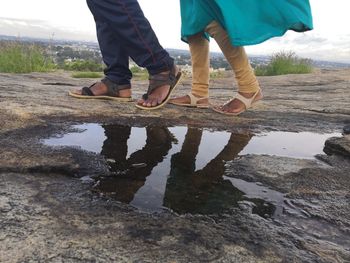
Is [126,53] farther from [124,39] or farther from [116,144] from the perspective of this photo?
[116,144]

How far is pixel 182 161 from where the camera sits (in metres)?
2.00

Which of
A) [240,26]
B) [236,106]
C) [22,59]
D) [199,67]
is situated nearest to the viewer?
[240,26]

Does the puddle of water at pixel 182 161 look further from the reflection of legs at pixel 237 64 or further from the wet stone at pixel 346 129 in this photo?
the reflection of legs at pixel 237 64

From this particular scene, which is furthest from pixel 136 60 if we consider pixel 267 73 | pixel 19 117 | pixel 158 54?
Answer: pixel 267 73

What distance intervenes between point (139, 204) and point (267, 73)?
9266 millimetres

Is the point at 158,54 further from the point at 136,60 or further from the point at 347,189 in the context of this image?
the point at 347,189

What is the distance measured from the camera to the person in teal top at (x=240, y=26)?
2762 millimetres

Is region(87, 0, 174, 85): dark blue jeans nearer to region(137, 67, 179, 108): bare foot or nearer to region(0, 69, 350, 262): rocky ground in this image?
region(137, 67, 179, 108): bare foot

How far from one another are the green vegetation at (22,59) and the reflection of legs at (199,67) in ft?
18.2

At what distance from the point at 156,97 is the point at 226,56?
62cm

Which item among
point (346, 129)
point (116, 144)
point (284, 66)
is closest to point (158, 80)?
point (116, 144)

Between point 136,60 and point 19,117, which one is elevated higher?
point 136,60

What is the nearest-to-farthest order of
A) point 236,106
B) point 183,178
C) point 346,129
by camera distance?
point 183,178, point 346,129, point 236,106

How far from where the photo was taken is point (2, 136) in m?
2.15
